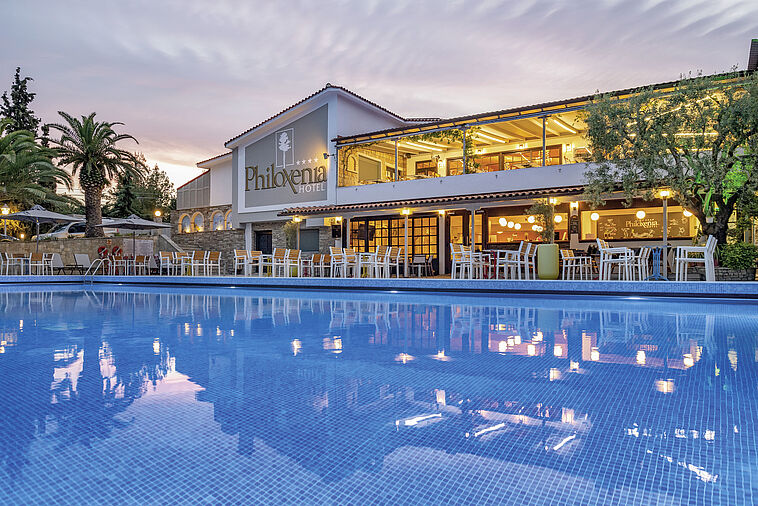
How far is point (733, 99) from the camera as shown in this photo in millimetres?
10070

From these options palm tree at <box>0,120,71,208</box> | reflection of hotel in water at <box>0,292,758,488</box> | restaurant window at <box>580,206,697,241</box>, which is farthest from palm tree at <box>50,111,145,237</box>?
restaurant window at <box>580,206,697,241</box>

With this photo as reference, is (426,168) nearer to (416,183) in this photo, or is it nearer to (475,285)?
(416,183)

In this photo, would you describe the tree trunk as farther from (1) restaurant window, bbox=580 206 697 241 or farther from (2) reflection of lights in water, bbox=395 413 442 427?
(2) reflection of lights in water, bbox=395 413 442 427

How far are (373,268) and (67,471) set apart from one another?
45.2 feet

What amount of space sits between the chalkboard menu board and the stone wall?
17682 millimetres

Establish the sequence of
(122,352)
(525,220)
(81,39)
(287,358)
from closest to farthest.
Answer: (287,358) → (122,352) → (525,220) → (81,39)

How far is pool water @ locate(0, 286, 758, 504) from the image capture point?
6.39 feet

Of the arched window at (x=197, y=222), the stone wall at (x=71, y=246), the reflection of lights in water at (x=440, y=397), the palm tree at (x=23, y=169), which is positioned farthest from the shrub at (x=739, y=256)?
the arched window at (x=197, y=222)

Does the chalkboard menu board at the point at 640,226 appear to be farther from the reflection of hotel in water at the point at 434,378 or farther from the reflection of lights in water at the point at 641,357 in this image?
the reflection of lights in water at the point at 641,357

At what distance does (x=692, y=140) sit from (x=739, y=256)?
2.65 metres

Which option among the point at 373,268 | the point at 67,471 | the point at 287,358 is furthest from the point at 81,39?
the point at 67,471

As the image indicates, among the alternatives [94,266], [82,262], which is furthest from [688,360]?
[82,262]

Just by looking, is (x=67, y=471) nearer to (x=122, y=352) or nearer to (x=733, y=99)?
(x=122, y=352)

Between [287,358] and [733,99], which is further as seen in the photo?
[733,99]
